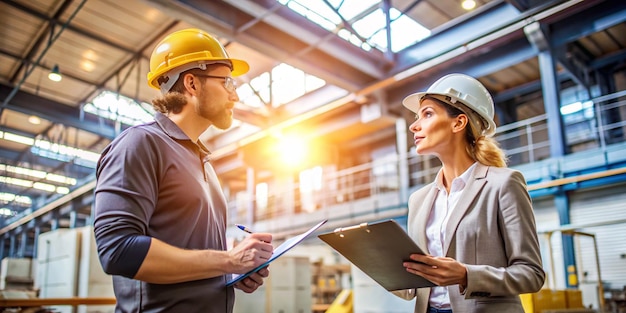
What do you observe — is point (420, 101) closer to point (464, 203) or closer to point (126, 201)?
point (464, 203)

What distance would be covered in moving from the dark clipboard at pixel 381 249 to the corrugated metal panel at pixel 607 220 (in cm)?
1157

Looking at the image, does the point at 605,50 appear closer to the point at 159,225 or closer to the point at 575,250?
the point at 575,250

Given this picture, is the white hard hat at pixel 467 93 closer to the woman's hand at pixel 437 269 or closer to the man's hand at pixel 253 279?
the woman's hand at pixel 437 269

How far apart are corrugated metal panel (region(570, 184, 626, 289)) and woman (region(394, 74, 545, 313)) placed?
11.2 meters

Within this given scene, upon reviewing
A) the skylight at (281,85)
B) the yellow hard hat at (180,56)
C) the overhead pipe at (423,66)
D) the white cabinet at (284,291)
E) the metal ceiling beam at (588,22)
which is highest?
the skylight at (281,85)

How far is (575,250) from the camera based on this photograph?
12648 mm

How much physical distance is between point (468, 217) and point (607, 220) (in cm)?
1187

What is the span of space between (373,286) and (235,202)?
16.3 metres

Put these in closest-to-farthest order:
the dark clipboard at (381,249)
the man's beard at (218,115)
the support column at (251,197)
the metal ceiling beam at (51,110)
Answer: the dark clipboard at (381,249), the man's beard at (218,115), the metal ceiling beam at (51,110), the support column at (251,197)

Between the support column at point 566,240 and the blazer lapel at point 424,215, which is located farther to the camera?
the support column at point 566,240

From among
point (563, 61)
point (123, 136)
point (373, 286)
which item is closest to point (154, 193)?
point (123, 136)

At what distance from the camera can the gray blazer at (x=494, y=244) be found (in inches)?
81.4

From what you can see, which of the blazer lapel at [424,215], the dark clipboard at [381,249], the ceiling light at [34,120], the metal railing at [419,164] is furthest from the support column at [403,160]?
the dark clipboard at [381,249]

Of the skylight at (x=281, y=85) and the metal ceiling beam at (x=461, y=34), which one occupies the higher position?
the skylight at (x=281, y=85)
